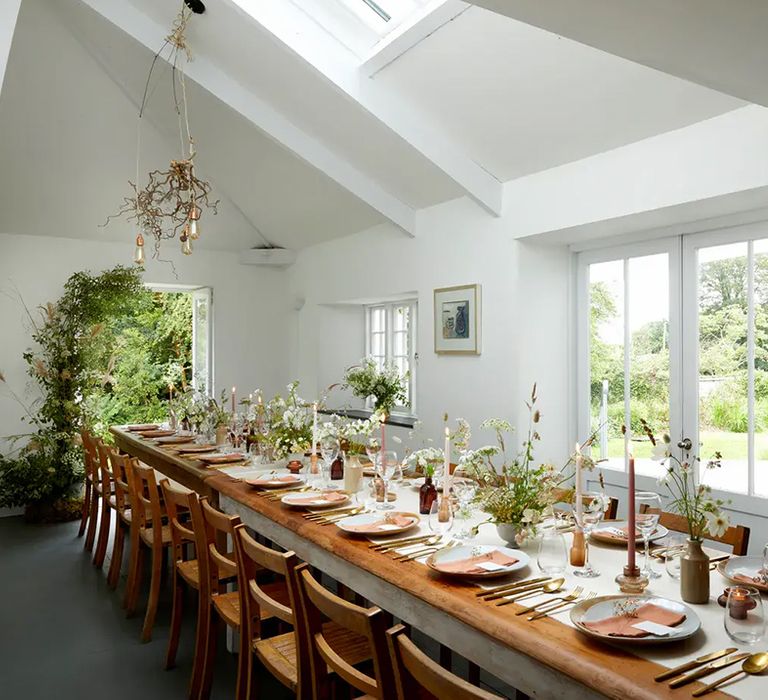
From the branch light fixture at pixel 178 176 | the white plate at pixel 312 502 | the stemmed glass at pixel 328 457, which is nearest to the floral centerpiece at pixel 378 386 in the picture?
the branch light fixture at pixel 178 176

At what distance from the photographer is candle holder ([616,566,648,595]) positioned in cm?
191

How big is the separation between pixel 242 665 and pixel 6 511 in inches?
182

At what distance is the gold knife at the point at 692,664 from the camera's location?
1.43 meters

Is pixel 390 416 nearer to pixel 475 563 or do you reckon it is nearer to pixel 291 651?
pixel 291 651

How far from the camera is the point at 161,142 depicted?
20.1ft

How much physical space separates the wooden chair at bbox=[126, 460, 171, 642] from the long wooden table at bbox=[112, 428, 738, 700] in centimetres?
100

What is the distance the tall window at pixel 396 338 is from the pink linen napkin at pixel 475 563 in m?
3.82

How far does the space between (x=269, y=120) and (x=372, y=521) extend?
3320 millimetres

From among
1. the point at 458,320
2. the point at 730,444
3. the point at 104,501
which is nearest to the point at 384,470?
the point at 730,444

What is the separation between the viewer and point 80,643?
3.55 metres

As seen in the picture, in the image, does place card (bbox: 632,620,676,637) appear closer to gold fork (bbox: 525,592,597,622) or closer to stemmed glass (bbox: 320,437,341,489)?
gold fork (bbox: 525,592,597,622)

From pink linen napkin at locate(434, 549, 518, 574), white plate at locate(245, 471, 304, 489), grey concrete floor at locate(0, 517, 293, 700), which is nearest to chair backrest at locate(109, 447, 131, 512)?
grey concrete floor at locate(0, 517, 293, 700)

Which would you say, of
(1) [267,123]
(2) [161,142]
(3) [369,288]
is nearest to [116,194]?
(2) [161,142]

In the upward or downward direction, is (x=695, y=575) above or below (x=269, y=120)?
below
